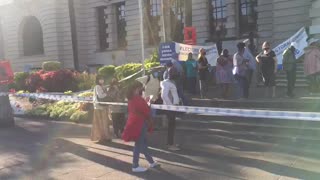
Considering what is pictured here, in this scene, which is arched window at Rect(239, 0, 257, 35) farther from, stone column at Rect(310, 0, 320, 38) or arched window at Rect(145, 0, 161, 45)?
stone column at Rect(310, 0, 320, 38)

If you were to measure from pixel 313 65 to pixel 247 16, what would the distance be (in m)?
16.1

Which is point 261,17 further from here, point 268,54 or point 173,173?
point 173,173

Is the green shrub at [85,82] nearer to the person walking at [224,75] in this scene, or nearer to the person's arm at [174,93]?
the person walking at [224,75]

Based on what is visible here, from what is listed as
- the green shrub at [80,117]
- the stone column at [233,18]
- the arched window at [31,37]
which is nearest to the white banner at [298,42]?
the green shrub at [80,117]

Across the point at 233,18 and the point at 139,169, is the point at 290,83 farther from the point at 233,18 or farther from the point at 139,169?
the point at 233,18

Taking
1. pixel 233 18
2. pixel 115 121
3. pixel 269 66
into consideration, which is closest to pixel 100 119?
pixel 115 121

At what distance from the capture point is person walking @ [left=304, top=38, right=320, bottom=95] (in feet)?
40.8

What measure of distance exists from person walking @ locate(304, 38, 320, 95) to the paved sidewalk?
337 centimetres

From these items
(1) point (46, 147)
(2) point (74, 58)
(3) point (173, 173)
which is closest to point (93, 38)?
(2) point (74, 58)

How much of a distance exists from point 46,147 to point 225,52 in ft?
19.3

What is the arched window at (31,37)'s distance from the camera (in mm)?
42094

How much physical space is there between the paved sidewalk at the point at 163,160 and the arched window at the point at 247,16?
1713 centimetres

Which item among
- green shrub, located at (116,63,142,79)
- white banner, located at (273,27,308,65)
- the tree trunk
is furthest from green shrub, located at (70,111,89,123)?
white banner, located at (273,27,308,65)

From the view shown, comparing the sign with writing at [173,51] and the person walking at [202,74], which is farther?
the sign with writing at [173,51]
